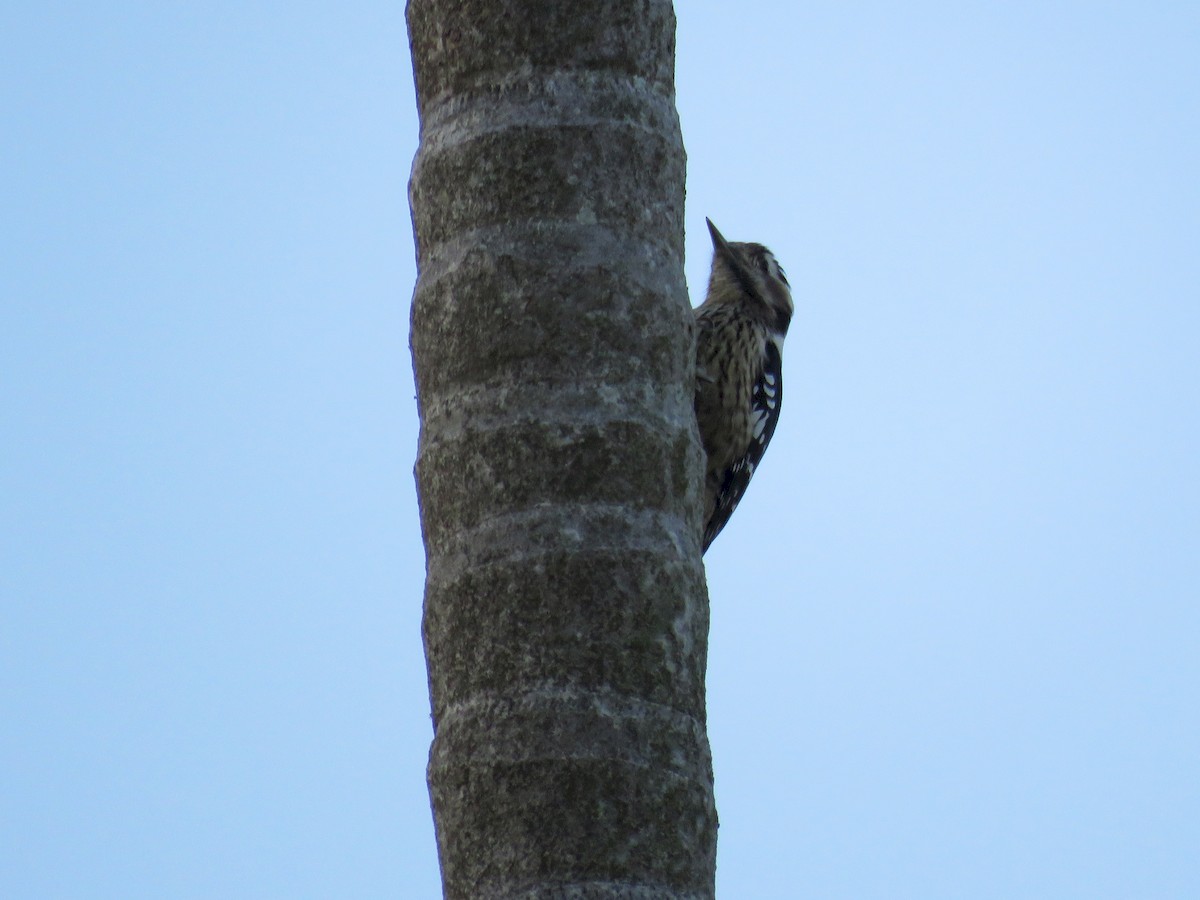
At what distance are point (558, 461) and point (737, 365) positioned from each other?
152 inches

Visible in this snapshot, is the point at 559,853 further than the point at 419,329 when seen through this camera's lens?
No

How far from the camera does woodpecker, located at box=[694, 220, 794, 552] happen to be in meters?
6.91

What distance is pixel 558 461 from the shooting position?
3264 mm

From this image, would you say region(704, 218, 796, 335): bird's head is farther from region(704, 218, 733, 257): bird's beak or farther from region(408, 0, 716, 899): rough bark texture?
region(408, 0, 716, 899): rough bark texture

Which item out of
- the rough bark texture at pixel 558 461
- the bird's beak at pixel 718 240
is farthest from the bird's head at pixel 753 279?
the rough bark texture at pixel 558 461

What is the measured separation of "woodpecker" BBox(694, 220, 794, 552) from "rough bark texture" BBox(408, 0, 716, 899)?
3.12 m

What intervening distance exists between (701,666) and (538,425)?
0.57 m

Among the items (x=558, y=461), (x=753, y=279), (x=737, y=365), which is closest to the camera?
(x=558, y=461)

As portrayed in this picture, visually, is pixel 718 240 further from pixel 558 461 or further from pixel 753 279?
pixel 558 461

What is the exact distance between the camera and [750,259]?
7727 millimetres

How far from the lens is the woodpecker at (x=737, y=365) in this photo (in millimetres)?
6910

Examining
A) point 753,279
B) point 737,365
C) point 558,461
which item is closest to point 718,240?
point 753,279

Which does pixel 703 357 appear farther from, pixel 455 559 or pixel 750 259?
pixel 455 559

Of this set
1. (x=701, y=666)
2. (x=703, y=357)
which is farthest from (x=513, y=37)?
(x=703, y=357)
